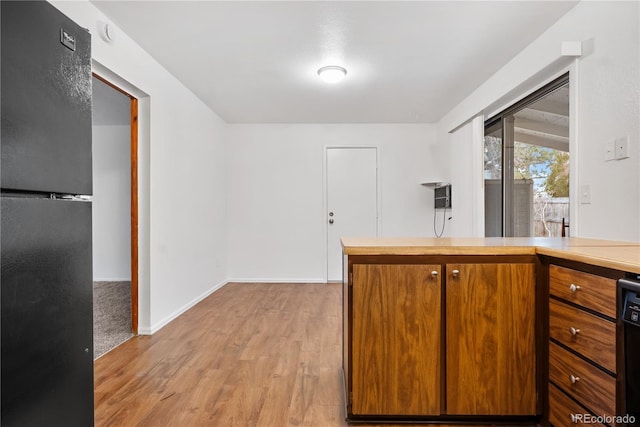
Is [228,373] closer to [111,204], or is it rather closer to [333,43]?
[333,43]

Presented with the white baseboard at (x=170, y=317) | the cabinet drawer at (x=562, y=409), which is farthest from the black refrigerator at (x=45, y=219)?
the cabinet drawer at (x=562, y=409)

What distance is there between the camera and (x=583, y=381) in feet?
4.10

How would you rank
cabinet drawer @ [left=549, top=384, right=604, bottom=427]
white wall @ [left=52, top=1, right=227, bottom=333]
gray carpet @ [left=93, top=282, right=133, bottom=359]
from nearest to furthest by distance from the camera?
1. cabinet drawer @ [left=549, top=384, right=604, bottom=427]
2. white wall @ [left=52, top=1, right=227, bottom=333]
3. gray carpet @ [left=93, top=282, right=133, bottom=359]

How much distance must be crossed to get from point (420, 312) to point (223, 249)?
3.70 m

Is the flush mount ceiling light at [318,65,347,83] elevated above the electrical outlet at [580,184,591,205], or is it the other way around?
the flush mount ceiling light at [318,65,347,83]

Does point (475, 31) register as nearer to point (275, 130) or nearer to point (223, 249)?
point (275, 130)

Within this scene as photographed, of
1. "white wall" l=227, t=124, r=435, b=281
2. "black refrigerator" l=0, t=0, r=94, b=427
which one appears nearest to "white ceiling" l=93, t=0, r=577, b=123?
"white wall" l=227, t=124, r=435, b=281

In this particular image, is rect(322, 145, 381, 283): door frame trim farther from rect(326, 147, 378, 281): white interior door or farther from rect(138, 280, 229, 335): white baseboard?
rect(138, 280, 229, 335): white baseboard

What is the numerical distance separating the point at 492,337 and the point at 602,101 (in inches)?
60.7

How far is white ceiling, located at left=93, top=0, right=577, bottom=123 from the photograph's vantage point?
7.01 ft

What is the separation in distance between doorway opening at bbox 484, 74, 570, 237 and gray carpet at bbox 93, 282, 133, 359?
11.7ft

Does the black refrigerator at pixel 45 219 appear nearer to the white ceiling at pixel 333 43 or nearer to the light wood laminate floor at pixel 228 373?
the light wood laminate floor at pixel 228 373

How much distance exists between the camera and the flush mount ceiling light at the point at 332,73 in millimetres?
2947

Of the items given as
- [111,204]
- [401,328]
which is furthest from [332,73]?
[111,204]
